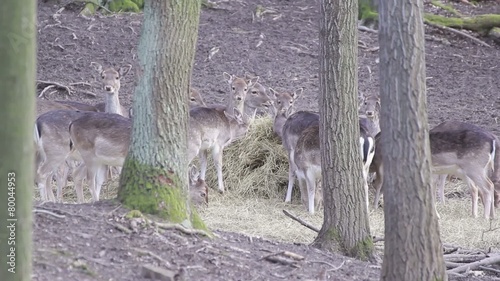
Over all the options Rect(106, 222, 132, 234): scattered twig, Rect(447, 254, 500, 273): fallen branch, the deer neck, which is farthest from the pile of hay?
Rect(106, 222, 132, 234): scattered twig

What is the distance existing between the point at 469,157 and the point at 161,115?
586 cm

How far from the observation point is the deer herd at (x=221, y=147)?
1120 centimetres

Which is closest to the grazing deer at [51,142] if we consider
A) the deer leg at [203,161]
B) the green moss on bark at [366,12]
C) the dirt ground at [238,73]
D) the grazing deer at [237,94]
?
the deer leg at [203,161]

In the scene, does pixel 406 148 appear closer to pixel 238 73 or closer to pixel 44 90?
pixel 44 90

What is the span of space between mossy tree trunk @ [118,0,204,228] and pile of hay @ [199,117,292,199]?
5242mm

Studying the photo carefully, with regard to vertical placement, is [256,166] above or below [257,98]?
below

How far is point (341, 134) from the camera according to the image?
8.05 m

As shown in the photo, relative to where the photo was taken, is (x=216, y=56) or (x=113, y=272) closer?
(x=113, y=272)

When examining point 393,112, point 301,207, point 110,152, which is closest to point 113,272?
point 393,112

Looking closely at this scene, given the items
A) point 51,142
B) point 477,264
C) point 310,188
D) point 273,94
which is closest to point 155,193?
point 477,264

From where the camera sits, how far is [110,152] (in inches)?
441

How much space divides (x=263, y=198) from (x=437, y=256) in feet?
21.0

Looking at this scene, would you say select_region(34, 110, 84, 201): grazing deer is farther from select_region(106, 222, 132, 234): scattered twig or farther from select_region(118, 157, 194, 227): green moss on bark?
select_region(106, 222, 132, 234): scattered twig

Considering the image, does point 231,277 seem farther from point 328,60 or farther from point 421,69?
point 328,60
